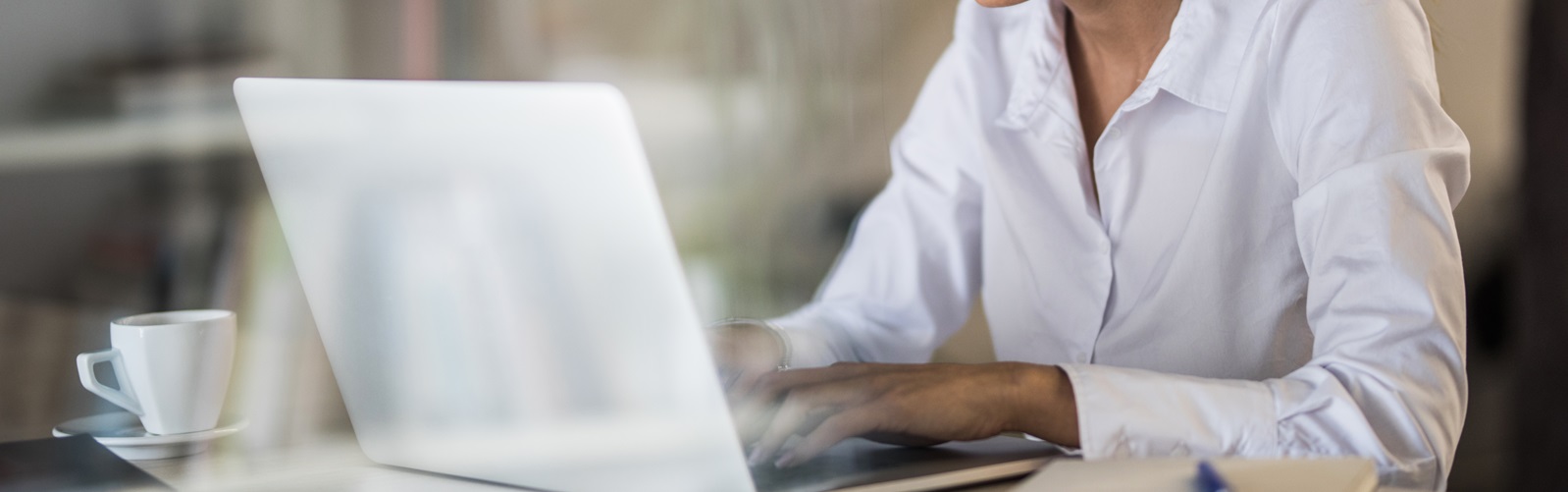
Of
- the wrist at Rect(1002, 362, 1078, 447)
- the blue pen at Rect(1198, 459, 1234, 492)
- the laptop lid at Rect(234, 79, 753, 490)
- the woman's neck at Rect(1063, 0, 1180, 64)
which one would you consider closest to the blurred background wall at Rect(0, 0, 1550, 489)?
the woman's neck at Rect(1063, 0, 1180, 64)

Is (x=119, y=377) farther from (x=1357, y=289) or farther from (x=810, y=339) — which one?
(x=1357, y=289)

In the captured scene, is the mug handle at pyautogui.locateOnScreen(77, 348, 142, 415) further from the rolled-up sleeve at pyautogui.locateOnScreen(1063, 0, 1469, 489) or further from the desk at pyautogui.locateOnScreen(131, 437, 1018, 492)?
the rolled-up sleeve at pyautogui.locateOnScreen(1063, 0, 1469, 489)

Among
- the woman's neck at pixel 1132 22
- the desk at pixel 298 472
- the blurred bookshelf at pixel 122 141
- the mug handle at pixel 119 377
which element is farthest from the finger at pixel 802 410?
the blurred bookshelf at pixel 122 141

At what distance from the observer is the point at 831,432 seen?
1.69ft

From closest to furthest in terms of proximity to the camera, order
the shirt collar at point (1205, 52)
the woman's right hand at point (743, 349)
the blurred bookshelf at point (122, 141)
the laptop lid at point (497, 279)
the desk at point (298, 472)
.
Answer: the laptop lid at point (497, 279), the desk at point (298, 472), the woman's right hand at point (743, 349), the shirt collar at point (1205, 52), the blurred bookshelf at point (122, 141)

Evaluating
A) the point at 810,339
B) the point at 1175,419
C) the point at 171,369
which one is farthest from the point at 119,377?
the point at 1175,419

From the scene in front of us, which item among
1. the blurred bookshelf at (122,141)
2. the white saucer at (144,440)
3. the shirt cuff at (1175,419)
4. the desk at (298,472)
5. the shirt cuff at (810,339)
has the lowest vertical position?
the shirt cuff at (810,339)

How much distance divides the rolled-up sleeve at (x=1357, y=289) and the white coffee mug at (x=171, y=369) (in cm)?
43

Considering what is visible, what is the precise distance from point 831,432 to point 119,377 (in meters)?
0.37

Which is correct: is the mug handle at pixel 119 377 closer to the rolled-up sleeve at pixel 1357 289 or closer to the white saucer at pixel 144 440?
the white saucer at pixel 144 440

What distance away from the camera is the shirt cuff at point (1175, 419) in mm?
563

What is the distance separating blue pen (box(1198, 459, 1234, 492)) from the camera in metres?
0.39

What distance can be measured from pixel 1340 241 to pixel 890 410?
0.29 meters

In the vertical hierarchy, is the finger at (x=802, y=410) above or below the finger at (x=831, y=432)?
above
